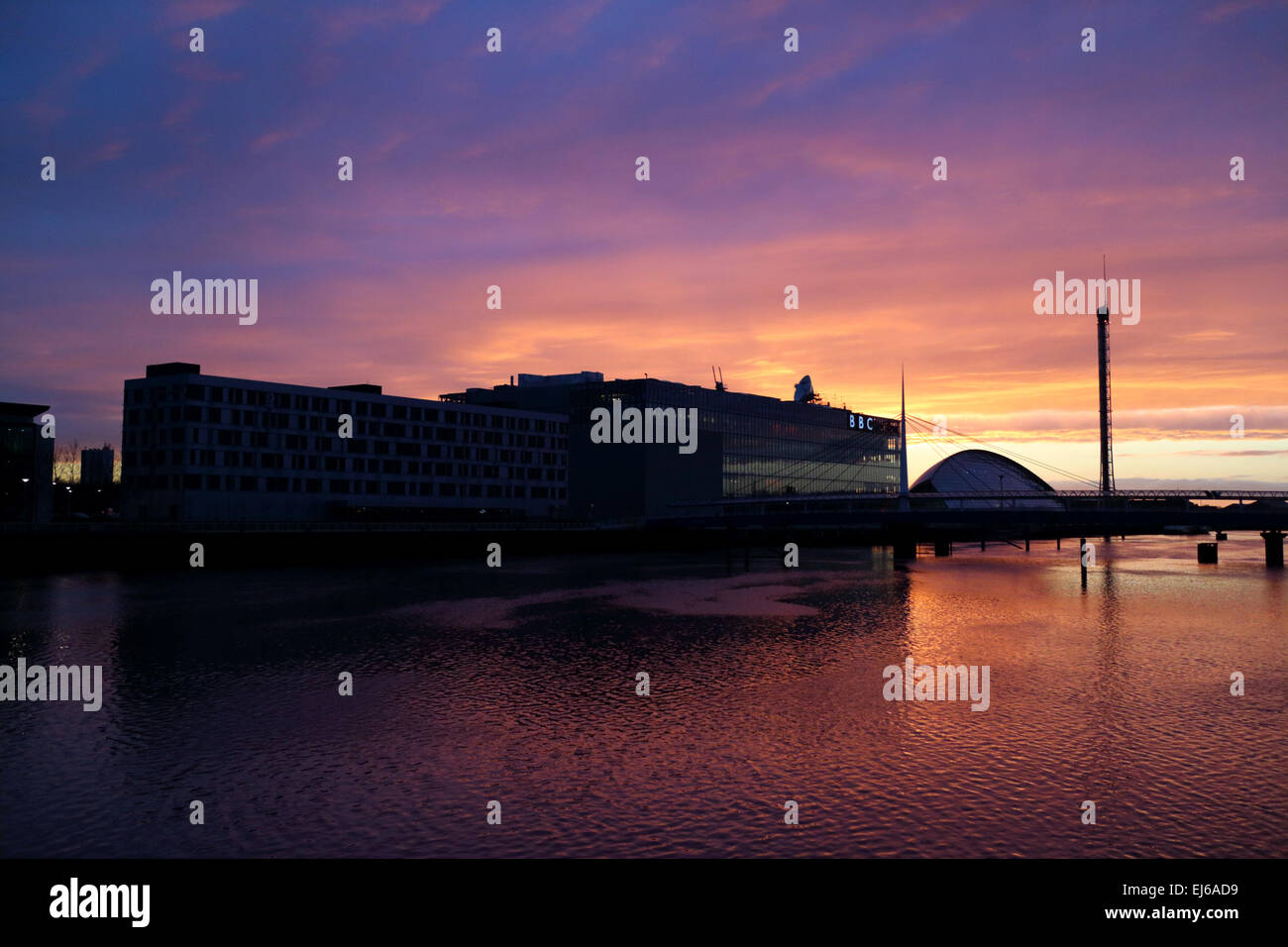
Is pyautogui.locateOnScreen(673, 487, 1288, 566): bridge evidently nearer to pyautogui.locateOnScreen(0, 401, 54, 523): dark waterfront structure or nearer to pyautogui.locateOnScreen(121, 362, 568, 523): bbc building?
pyautogui.locateOnScreen(121, 362, 568, 523): bbc building

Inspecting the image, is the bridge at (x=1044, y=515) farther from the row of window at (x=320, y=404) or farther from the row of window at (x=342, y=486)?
the row of window at (x=320, y=404)

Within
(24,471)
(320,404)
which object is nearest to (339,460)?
(320,404)

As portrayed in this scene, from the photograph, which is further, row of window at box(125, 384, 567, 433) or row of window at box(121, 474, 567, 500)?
row of window at box(125, 384, 567, 433)

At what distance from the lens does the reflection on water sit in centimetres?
1558

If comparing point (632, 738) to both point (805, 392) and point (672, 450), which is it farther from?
point (805, 392)

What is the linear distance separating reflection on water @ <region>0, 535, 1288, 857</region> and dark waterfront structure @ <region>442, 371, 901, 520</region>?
102 metres

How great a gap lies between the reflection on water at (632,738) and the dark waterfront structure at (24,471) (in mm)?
58379

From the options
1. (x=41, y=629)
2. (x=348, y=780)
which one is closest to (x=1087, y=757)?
(x=348, y=780)

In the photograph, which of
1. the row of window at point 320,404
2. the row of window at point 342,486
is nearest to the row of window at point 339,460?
the row of window at point 342,486

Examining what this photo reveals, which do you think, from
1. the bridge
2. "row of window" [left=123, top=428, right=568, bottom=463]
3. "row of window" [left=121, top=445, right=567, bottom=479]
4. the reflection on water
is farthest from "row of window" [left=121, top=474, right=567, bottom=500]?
the reflection on water

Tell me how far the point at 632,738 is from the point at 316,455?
103 meters

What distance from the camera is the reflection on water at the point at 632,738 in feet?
51.1

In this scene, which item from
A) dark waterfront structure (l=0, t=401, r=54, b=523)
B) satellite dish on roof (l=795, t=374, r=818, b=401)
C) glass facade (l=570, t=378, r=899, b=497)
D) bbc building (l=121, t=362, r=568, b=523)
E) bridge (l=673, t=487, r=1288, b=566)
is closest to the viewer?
bridge (l=673, t=487, r=1288, b=566)

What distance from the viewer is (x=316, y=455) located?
4557 inches
